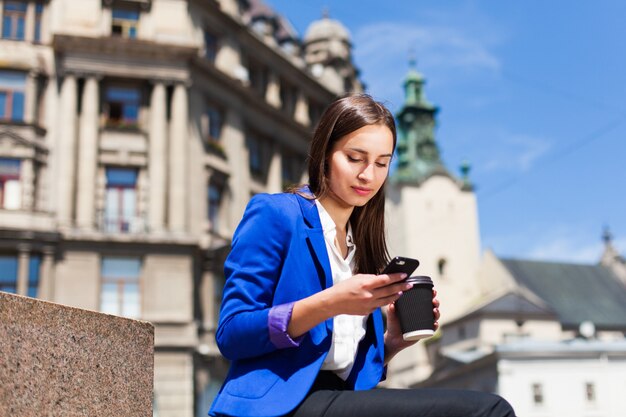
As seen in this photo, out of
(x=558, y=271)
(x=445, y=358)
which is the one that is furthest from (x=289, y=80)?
(x=558, y=271)

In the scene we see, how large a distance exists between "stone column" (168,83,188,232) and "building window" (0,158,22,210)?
5698 mm

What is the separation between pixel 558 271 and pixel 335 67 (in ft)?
126

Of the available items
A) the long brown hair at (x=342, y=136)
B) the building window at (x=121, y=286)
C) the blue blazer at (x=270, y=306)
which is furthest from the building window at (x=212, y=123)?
the blue blazer at (x=270, y=306)

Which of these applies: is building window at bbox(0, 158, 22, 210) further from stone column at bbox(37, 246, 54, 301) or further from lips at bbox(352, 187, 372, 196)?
lips at bbox(352, 187, 372, 196)

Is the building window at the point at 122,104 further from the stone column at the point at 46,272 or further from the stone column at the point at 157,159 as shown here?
the stone column at the point at 46,272

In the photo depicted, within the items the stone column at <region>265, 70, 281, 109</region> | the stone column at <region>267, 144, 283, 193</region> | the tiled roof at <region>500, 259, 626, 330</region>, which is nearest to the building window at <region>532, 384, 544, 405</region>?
the tiled roof at <region>500, 259, 626, 330</region>

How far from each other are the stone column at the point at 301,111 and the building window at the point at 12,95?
45.6ft

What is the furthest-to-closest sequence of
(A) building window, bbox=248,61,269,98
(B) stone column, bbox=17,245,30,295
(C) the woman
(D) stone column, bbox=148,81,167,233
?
(A) building window, bbox=248,61,269,98 → (D) stone column, bbox=148,81,167,233 → (B) stone column, bbox=17,245,30,295 → (C) the woman

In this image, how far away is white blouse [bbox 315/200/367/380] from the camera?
287 centimetres

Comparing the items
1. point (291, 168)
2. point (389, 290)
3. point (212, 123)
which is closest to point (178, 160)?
point (212, 123)

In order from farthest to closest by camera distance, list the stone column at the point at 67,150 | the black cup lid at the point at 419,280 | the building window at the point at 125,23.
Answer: the building window at the point at 125,23 < the stone column at the point at 67,150 < the black cup lid at the point at 419,280

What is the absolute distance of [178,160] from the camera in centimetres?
3278

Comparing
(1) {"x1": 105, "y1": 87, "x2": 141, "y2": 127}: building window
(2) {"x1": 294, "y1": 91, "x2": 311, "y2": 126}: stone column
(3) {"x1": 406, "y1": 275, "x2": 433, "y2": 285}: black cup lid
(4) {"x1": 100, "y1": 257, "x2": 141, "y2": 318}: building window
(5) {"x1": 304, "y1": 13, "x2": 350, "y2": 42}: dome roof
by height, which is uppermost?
(5) {"x1": 304, "y1": 13, "x2": 350, "y2": 42}: dome roof

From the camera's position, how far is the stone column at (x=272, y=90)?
3966cm
